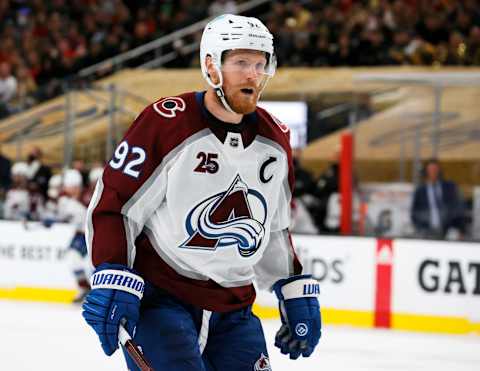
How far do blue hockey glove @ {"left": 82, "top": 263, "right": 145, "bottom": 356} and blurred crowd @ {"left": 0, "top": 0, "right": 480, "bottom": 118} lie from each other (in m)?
9.68

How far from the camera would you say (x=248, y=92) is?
324cm

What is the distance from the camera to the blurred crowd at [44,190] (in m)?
10.4

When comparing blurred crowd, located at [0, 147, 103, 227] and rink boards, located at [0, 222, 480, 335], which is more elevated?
blurred crowd, located at [0, 147, 103, 227]

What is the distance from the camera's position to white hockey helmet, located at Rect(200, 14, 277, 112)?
10.7ft

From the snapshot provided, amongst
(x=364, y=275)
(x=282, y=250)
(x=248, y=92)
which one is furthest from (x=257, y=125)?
(x=364, y=275)

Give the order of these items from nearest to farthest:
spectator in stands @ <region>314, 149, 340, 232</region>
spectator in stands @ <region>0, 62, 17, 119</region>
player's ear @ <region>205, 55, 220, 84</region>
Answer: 1. player's ear @ <region>205, 55, 220, 84</region>
2. spectator in stands @ <region>314, 149, 340, 232</region>
3. spectator in stands @ <region>0, 62, 17, 119</region>

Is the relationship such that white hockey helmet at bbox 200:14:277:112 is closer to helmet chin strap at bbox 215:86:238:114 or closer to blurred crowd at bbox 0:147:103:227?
helmet chin strap at bbox 215:86:238:114

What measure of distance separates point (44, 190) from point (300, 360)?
541 cm

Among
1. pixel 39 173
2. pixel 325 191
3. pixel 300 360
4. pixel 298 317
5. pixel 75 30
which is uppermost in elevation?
pixel 75 30

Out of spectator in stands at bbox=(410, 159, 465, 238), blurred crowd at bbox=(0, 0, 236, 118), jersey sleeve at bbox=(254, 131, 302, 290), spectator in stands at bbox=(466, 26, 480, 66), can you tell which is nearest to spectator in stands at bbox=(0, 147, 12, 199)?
blurred crowd at bbox=(0, 0, 236, 118)

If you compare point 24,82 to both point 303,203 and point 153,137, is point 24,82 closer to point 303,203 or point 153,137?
point 303,203

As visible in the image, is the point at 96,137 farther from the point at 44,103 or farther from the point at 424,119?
the point at 424,119

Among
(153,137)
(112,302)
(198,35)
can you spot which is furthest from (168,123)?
(198,35)

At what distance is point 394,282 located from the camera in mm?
9039
